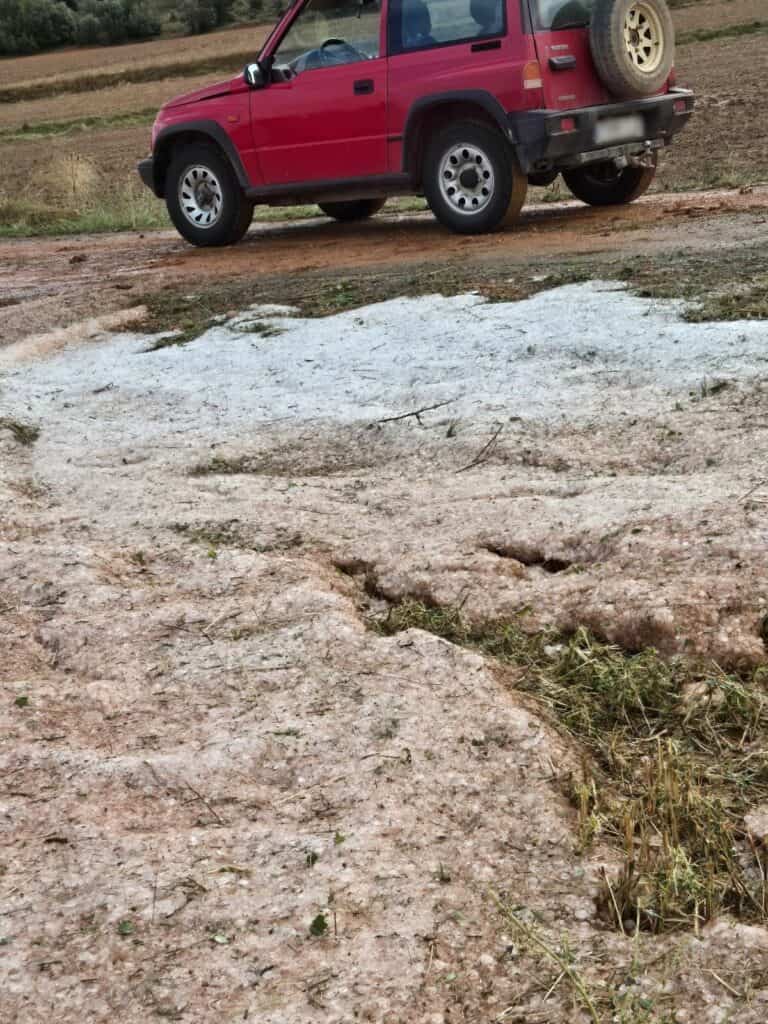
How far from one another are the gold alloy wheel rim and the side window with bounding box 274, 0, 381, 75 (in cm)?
191

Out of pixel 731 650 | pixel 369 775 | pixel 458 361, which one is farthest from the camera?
pixel 458 361

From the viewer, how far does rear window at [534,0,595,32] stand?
8.94 meters

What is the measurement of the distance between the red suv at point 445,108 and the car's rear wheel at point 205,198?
23 mm

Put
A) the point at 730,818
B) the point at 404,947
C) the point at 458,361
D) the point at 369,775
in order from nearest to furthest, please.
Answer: the point at 404,947 → the point at 730,818 → the point at 369,775 → the point at 458,361

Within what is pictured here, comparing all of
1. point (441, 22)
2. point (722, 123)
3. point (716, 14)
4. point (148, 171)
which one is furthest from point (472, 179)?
point (716, 14)

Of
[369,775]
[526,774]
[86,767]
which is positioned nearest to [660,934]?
[526,774]

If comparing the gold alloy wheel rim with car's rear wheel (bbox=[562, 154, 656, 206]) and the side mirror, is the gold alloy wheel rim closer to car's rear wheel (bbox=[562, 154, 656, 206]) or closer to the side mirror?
car's rear wheel (bbox=[562, 154, 656, 206])

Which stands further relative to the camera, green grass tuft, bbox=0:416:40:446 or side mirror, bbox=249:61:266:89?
side mirror, bbox=249:61:266:89

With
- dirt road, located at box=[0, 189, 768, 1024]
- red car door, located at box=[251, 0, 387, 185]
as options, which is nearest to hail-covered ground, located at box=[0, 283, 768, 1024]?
dirt road, located at box=[0, 189, 768, 1024]

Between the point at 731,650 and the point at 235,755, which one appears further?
the point at 731,650

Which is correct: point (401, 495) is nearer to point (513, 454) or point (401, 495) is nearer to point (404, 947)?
point (513, 454)

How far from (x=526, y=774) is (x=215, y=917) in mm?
788

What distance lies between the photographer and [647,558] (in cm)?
363

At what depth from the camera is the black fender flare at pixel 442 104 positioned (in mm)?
9039
